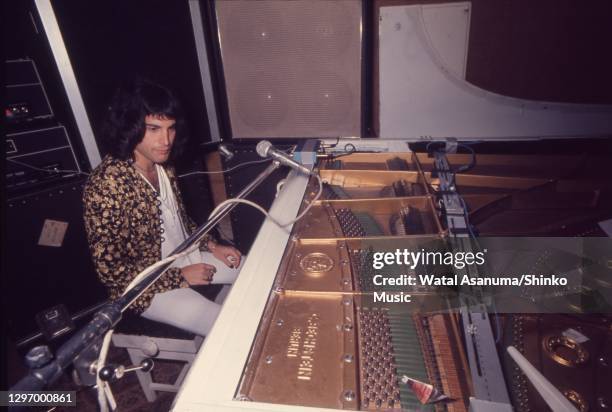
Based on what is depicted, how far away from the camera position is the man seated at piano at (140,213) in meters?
1.70

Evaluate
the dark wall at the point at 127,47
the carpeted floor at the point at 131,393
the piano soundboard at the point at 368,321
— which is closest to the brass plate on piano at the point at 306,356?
the piano soundboard at the point at 368,321

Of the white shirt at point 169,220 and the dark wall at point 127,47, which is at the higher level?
the dark wall at point 127,47

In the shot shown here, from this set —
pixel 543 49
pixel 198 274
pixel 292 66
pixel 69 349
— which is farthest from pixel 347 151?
pixel 69 349

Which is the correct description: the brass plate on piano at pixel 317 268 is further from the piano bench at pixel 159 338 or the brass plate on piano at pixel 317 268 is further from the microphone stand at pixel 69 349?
the piano bench at pixel 159 338

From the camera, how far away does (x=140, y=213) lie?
1845 mm

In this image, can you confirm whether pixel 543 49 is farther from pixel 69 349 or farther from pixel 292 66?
pixel 69 349

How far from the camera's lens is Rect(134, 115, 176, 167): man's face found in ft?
6.11

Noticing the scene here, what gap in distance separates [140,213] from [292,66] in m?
1.74

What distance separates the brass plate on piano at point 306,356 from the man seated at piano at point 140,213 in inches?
30.8

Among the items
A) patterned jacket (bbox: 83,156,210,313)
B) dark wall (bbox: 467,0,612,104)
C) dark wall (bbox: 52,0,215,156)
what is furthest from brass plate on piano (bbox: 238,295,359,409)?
dark wall (bbox: 467,0,612,104)

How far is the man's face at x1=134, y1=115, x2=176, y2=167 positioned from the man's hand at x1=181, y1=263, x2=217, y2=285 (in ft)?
2.23

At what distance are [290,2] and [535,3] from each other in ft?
5.91

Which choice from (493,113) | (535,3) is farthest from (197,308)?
(535,3)

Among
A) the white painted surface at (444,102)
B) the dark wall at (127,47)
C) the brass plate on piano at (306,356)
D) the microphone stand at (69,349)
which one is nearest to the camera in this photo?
the microphone stand at (69,349)
